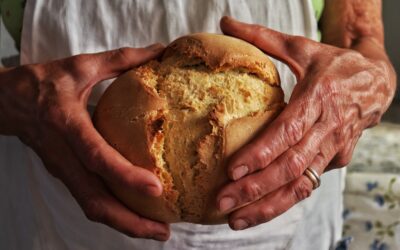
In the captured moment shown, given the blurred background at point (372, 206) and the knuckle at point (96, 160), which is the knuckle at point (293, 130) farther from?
the blurred background at point (372, 206)

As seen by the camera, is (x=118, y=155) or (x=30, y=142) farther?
(x=30, y=142)

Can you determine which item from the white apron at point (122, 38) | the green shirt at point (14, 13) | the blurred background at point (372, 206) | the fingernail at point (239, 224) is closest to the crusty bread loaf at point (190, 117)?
the fingernail at point (239, 224)

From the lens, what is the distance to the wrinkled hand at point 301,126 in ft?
2.12

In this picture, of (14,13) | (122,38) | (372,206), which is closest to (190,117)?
(122,38)

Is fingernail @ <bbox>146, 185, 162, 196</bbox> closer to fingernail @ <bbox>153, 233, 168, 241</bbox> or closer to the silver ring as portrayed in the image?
fingernail @ <bbox>153, 233, 168, 241</bbox>

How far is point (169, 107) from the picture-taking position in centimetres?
69

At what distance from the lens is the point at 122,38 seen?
861 mm

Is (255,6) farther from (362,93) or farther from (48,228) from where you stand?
(48,228)

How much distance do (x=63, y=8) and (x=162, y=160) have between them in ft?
1.10

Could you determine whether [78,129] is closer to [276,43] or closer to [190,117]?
[190,117]

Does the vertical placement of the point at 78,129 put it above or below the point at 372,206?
above

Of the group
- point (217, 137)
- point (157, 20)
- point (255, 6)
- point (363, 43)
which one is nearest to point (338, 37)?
point (363, 43)

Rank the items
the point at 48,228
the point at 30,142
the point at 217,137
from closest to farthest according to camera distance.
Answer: the point at 217,137 → the point at 30,142 → the point at 48,228

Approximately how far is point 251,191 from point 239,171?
3 centimetres
